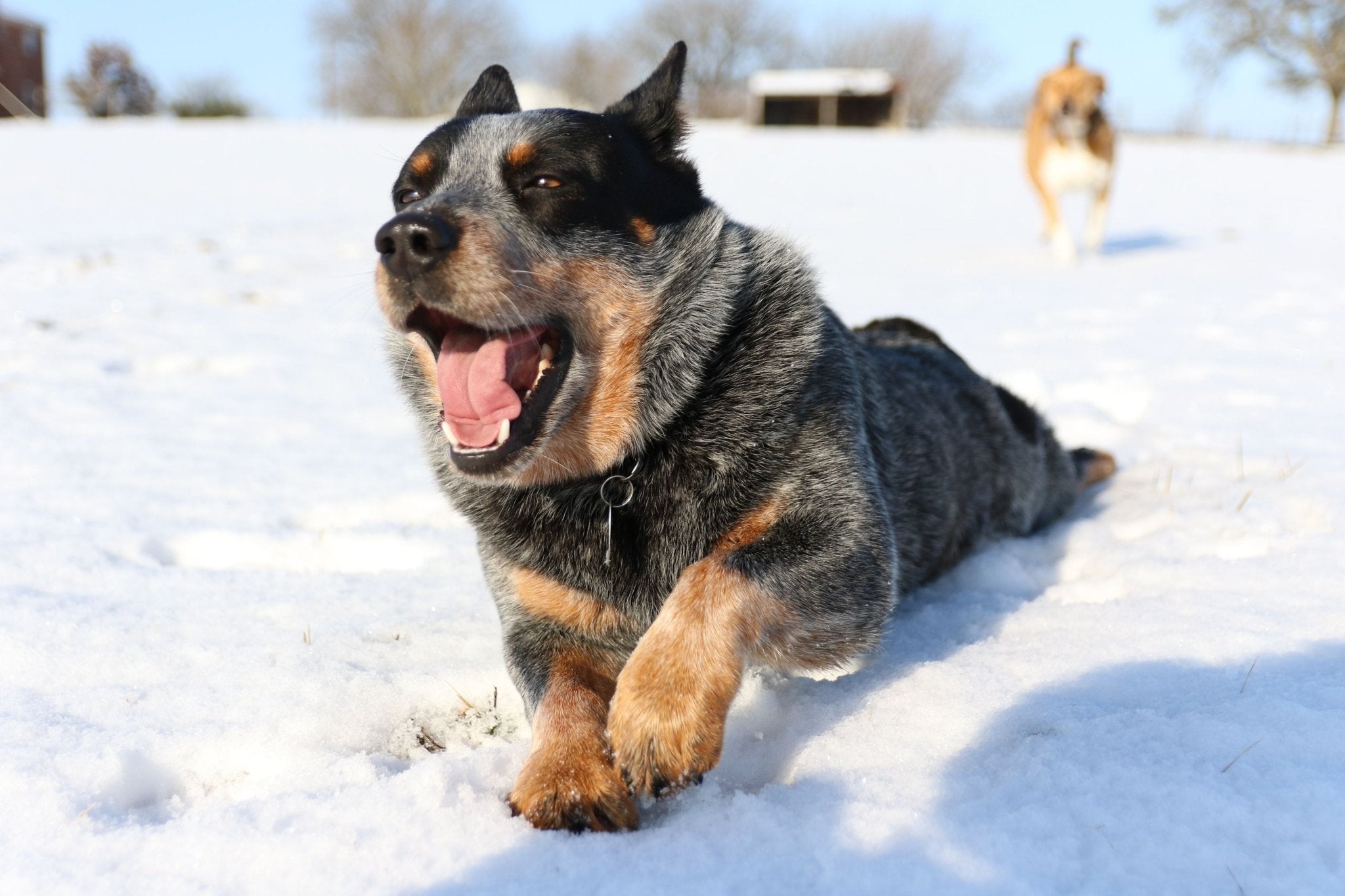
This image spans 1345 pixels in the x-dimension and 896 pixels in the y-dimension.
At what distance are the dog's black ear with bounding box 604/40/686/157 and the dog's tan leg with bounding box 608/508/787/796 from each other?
133 cm

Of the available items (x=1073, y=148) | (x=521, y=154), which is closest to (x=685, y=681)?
(x=521, y=154)

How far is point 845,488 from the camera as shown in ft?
7.77

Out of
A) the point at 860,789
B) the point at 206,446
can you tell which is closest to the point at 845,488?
the point at 860,789

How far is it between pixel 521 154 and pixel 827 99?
42031 millimetres

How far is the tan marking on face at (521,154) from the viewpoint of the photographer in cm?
247

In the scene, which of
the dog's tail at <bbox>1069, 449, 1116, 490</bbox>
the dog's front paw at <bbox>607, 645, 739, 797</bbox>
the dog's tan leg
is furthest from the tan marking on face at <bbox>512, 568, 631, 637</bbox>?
the dog's tail at <bbox>1069, 449, 1116, 490</bbox>

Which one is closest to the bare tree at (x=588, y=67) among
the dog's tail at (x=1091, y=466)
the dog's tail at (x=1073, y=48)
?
the dog's tail at (x=1073, y=48)

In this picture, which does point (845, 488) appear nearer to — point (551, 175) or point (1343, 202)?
point (551, 175)

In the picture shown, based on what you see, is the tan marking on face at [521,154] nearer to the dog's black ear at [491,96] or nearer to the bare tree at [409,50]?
the dog's black ear at [491,96]

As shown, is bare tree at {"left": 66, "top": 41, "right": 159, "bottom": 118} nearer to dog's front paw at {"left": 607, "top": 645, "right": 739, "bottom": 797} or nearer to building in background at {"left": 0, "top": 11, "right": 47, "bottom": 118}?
building in background at {"left": 0, "top": 11, "right": 47, "bottom": 118}

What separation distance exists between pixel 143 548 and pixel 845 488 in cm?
239

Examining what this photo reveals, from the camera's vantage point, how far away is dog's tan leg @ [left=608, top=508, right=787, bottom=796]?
71.2 inches

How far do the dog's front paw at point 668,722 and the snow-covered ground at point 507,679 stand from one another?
0.25 ft

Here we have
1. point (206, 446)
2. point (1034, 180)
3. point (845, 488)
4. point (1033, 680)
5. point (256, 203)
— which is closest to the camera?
point (1033, 680)
